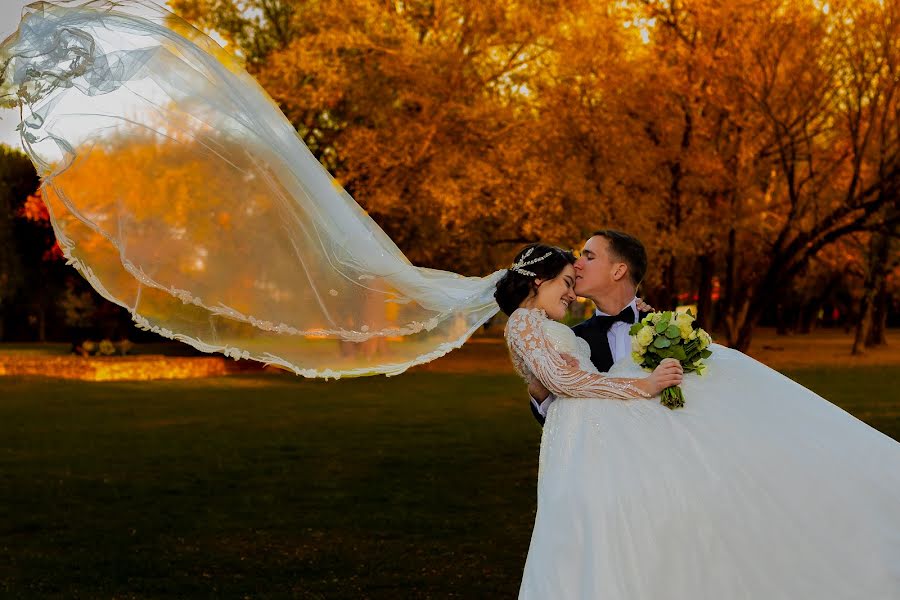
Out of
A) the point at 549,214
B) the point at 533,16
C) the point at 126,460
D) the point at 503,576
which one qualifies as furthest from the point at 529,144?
the point at 503,576

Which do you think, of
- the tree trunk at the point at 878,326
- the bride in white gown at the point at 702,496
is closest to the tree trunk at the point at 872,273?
the tree trunk at the point at 878,326

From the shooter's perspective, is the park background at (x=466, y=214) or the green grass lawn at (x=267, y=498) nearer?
the green grass lawn at (x=267, y=498)

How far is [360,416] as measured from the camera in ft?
66.7

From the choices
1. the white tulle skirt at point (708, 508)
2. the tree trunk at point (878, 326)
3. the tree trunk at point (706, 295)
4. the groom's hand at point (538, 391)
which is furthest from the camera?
the tree trunk at point (878, 326)

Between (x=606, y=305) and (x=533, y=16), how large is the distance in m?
27.0

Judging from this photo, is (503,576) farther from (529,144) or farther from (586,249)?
(529,144)

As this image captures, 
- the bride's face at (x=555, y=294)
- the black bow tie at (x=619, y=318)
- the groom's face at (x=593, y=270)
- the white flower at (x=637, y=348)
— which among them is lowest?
the white flower at (x=637, y=348)

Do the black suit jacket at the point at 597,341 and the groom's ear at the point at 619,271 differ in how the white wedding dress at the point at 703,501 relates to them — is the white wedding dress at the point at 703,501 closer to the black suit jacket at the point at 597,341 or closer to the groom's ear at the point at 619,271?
the black suit jacket at the point at 597,341

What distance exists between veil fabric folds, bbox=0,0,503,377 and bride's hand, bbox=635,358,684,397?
1241 millimetres

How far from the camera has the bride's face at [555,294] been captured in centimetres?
Answer: 586

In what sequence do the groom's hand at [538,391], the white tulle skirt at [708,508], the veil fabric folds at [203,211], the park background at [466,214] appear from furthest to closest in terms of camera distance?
the park background at [466,214]
the veil fabric folds at [203,211]
the groom's hand at [538,391]
the white tulle skirt at [708,508]

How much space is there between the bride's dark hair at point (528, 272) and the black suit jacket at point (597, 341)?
407mm

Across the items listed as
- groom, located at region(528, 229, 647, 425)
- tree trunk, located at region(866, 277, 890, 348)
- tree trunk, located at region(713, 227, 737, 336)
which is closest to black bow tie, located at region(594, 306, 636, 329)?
groom, located at region(528, 229, 647, 425)

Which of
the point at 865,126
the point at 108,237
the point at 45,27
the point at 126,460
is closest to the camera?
the point at 45,27
